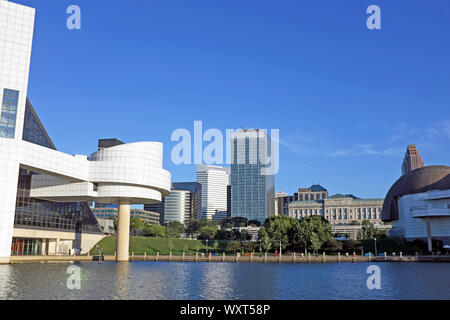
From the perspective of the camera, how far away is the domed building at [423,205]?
119713mm

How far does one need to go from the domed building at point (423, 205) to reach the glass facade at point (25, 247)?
98.5 metres

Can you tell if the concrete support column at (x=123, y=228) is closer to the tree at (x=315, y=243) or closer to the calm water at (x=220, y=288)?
the calm water at (x=220, y=288)

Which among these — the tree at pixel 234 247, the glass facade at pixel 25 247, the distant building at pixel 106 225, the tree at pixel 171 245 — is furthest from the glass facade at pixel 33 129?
the tree at pixel 234 247

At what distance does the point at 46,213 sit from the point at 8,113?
29.6m

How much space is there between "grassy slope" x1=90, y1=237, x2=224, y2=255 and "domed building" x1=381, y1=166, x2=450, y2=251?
5941 centimetres

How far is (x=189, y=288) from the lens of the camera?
41.0m

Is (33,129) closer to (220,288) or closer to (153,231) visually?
(220,288)

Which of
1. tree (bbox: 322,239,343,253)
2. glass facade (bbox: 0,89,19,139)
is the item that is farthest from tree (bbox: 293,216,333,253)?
glass facade (bbox: 0,89,19,139)

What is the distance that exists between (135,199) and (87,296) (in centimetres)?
5072

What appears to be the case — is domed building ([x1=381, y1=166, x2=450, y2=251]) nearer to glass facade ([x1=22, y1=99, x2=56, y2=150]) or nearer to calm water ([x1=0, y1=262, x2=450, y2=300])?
calm water ([x1=0, y1=262, x2=450, y2=300])

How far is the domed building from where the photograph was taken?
4713 inches
